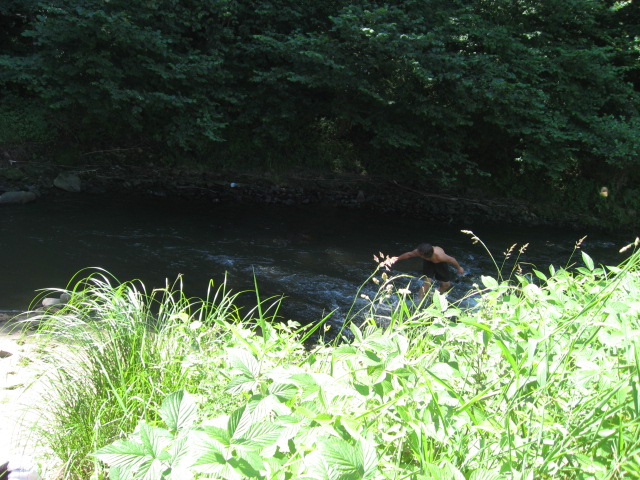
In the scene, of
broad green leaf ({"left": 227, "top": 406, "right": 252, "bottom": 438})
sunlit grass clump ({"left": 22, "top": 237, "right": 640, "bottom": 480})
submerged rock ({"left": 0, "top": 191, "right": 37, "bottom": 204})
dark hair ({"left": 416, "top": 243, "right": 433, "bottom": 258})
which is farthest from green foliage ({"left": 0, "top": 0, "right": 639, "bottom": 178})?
broad green leaf ({"left": 227, "top": 406, "right": 252, "bottom": 438})

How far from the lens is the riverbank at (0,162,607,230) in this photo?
12516mm

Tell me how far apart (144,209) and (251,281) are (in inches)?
171

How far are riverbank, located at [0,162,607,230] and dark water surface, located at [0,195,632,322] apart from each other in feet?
1.55

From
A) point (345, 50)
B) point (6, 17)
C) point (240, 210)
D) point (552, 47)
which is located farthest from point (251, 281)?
point (6, 17)

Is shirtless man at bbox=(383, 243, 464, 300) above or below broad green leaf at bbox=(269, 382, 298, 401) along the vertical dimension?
below

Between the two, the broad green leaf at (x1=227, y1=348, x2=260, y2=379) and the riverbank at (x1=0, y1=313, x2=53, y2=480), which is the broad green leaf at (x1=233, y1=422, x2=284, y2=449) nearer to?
the broad green leaf at (x1=227, y1=348, x2=260, y2=379)

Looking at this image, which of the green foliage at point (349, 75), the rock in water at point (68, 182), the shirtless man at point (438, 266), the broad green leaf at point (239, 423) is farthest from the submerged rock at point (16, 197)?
the broad green leaf at point (239, 423)

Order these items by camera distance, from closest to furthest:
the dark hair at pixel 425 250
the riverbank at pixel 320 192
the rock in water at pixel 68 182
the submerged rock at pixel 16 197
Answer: the dark hair at pixel 425 250
the submerged rock at pixel 16 197
the rock in water at pixel 68 182
the riverbank at pixel 320 192

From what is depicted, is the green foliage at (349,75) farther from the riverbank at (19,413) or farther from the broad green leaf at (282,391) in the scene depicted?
the broad green leaf at (282,391)

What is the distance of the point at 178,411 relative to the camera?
1.58 m

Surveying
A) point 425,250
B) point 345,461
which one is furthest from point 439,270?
point 345,461

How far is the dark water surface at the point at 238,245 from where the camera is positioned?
792 centimetres

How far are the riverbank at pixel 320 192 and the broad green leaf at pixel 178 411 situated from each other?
1114cm

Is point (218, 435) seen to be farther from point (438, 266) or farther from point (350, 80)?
point (350, 80)
